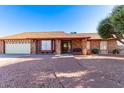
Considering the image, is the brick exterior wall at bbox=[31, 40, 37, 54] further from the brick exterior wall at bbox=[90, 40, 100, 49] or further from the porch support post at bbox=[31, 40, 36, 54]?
the brick exterior wall at bbox=[90, 40, 100, 49]

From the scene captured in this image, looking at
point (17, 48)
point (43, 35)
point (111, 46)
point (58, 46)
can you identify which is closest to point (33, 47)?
point (43, 35)

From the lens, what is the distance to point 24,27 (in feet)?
113

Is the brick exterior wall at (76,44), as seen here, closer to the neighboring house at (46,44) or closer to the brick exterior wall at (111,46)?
the neighboring house at (46,44)

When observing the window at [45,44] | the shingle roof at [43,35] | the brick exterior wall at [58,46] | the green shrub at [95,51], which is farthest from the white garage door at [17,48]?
the green shrub at [95,51]

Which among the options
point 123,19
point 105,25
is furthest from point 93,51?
point 123,19

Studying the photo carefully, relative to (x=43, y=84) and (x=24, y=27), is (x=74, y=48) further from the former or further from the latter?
(x=43, y=84)

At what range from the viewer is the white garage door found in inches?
1209

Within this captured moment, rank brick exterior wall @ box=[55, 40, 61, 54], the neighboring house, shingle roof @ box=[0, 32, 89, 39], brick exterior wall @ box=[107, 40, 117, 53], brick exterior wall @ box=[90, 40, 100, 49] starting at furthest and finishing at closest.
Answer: brick exterior wall @ box=[90, 40, 100, 49]
brick exterior wall @ box=[107, 40, 117, 53]
the neighboring house
shingle roof @ box=[0, 32, 89, 39]
brick exterior wall @ box=[55, 40, 61, 54]

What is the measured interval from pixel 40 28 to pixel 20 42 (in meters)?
4.59

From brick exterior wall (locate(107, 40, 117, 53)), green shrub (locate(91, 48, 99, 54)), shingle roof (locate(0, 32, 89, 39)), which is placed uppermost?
shingle roof (locate(0, 32, 89, 39))

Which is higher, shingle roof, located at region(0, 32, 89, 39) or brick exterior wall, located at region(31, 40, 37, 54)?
shingle roof, located at region(0, 32, 89, 39)

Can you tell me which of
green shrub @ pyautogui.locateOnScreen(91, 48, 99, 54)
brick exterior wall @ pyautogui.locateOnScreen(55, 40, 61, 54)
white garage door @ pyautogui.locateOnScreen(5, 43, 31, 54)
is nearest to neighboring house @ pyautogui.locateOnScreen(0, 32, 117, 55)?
white garage door @ pyautogui.locateOnScreen(5, 43, 31, 54)

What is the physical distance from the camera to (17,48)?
31281 millimetres

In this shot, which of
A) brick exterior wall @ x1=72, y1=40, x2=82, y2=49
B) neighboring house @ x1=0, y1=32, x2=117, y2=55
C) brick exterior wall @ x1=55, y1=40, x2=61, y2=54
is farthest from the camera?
brick exterior wall @ x1=72, y1=40, x2=82, y2=49
